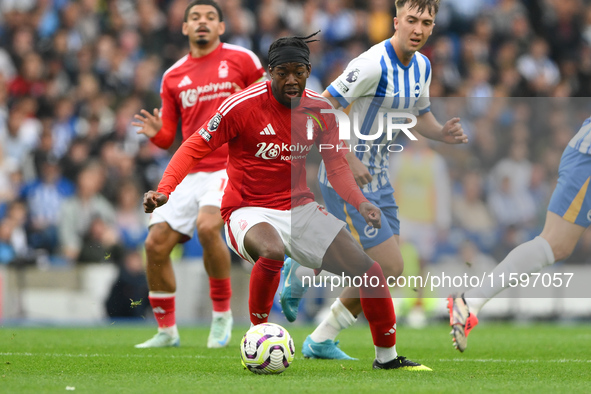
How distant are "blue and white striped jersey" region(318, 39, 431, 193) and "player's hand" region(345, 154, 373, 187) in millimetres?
436

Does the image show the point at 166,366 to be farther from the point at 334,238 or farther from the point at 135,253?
the point at 135,253

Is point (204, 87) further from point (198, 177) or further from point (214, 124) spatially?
point (214, 124)

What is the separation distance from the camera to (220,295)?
23.8 feet

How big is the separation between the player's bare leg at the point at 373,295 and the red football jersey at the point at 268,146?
0.36 metres

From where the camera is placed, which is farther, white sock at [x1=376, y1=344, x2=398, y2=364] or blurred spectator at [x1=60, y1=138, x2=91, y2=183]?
blurred spectator at [x1=60, y1=138, x2=91, y2=183]

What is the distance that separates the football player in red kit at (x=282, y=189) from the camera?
5273mm

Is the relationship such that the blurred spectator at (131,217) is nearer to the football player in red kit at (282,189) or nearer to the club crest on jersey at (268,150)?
the football player in red kit at (282,189)

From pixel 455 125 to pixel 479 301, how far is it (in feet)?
4.28

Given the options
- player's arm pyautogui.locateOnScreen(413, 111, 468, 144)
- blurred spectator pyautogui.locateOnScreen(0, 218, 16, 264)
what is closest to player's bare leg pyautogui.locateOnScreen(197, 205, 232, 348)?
player's arm pyautogui.locateOnScreen(413, 111, 468, 144)

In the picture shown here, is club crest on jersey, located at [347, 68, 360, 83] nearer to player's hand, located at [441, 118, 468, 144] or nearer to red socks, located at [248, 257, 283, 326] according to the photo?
player's hand, located at [441, 118, 468, 144]

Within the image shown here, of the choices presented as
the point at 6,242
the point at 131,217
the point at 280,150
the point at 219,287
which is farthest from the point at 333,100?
the point at 6,242

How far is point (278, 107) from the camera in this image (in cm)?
559

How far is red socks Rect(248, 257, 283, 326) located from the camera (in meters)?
5.20

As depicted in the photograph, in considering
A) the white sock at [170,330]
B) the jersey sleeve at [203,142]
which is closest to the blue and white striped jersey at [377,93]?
the jersey sleeve at [203,142]
